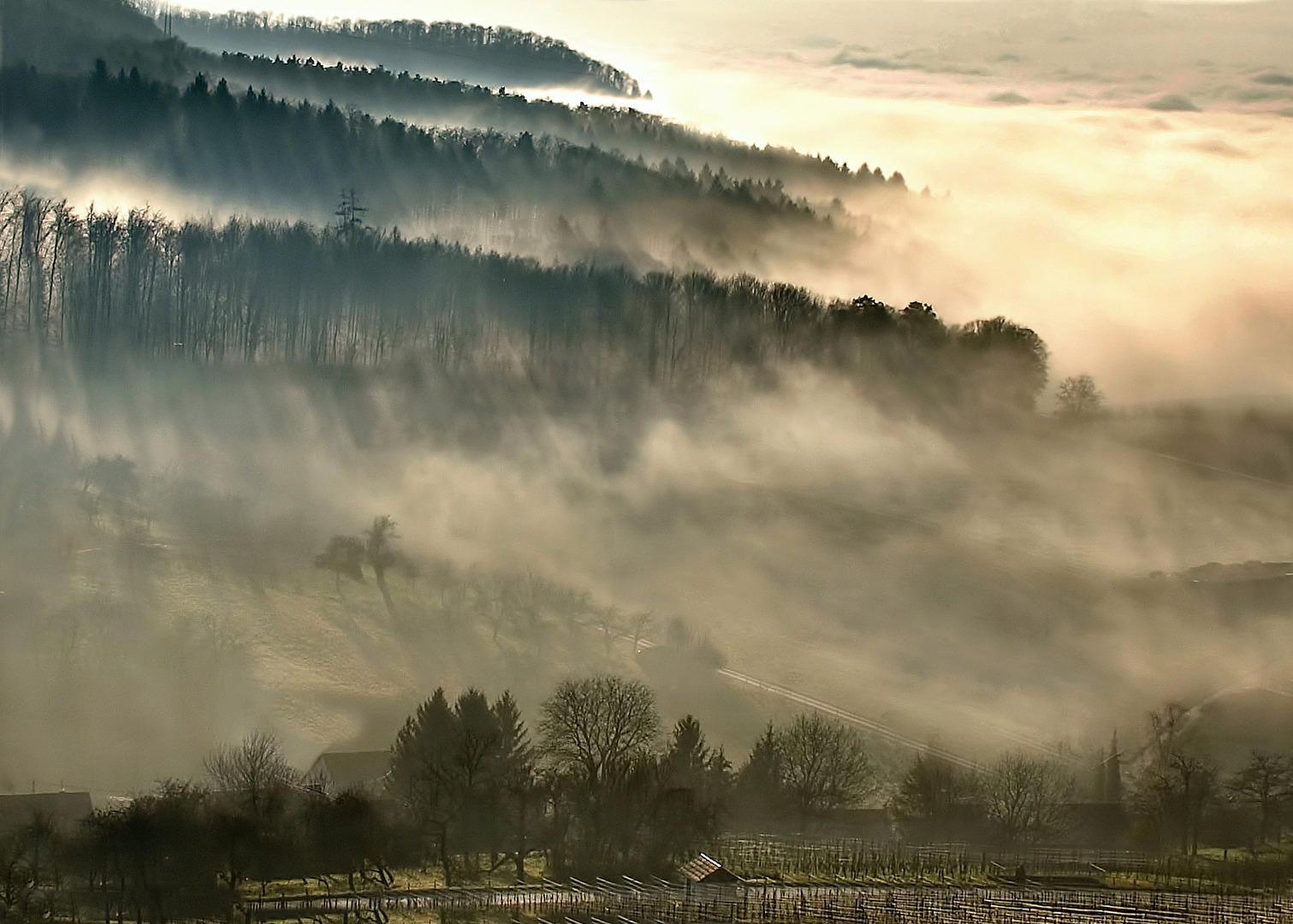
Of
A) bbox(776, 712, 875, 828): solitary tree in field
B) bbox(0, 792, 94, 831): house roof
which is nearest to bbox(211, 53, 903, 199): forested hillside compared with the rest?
bbox(776, 712, 875, 828): solitary tree in field

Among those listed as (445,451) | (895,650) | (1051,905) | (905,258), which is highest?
(905,258)

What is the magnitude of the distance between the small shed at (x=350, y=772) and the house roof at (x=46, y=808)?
6.49 meters

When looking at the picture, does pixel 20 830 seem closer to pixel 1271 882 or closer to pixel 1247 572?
pixel 1271 882

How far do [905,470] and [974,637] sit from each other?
16.4m

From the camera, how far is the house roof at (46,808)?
154ft

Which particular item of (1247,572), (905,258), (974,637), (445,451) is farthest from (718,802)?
(905,258)

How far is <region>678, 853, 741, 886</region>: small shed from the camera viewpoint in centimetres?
4722

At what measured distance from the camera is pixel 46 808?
4781 centimetres

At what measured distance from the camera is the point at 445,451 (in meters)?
82.9

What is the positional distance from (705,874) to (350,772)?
12.4m

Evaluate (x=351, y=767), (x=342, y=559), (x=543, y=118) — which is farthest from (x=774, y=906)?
(x=543, y=118)

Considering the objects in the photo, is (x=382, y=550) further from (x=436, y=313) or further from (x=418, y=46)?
(x=418, y=46)

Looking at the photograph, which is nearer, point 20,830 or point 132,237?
point 20,830

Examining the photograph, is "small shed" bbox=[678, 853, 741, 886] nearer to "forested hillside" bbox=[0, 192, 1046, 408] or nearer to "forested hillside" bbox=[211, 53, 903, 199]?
"forested hillside" bbox=[0, 192, 1046, 408]
